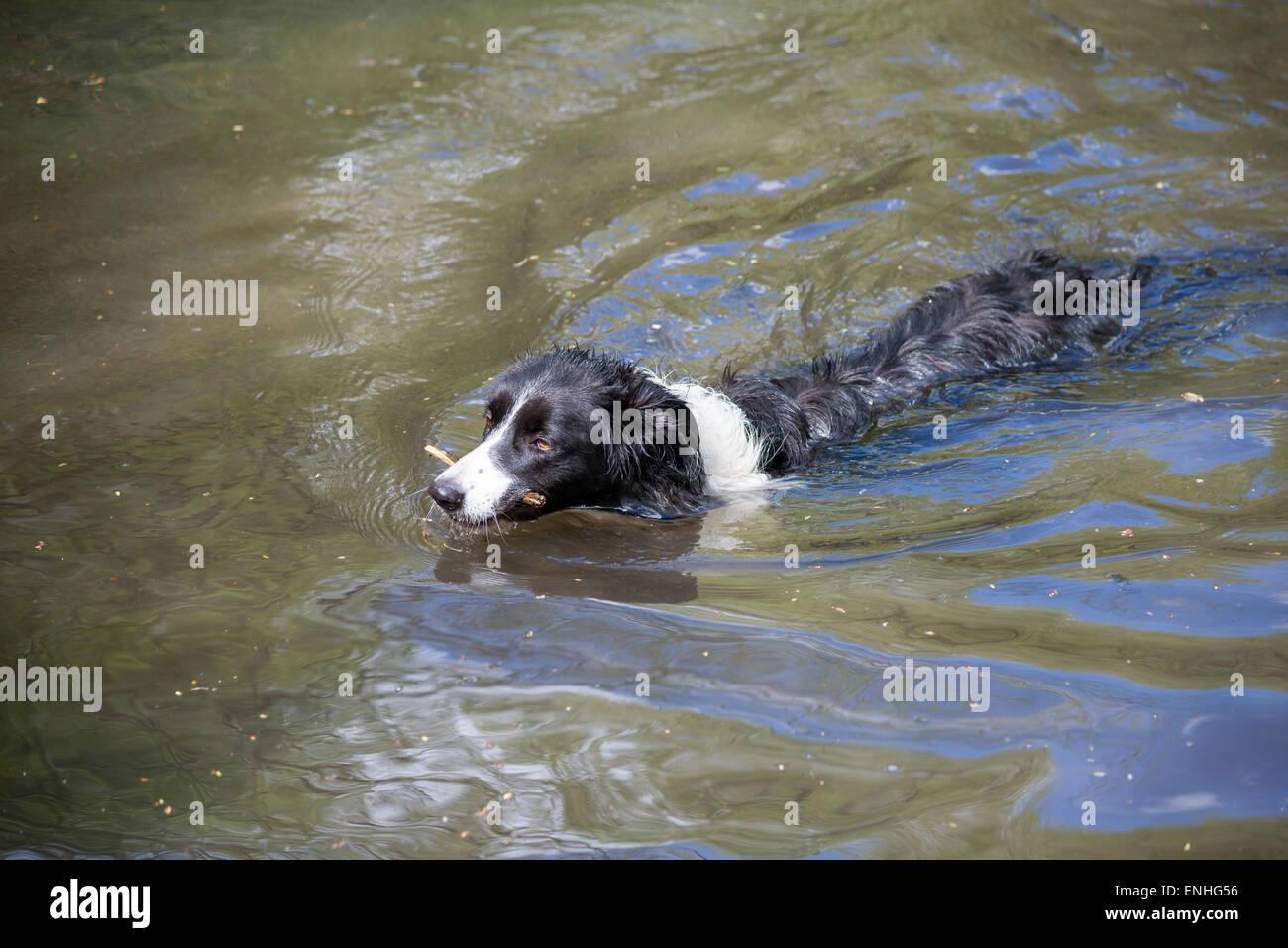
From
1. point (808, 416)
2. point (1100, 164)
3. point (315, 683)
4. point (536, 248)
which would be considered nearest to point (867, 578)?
point (808, 416)

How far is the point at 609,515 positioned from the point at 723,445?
2.33 feet

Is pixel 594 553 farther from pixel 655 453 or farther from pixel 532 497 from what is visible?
pixel 655 453

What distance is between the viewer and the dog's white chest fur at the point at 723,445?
5.93m

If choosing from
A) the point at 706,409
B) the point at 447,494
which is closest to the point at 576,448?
the point at 447,494

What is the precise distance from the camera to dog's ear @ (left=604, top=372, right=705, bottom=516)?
562cm

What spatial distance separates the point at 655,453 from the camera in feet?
18.8

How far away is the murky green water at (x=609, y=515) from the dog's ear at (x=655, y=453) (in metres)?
0.24
